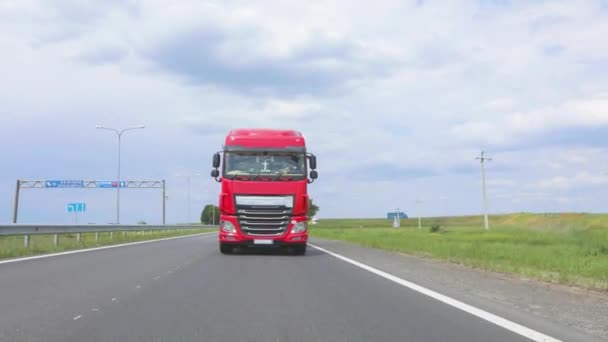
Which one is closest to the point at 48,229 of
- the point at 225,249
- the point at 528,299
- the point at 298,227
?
the point at 225,249

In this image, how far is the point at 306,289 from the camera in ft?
32.0

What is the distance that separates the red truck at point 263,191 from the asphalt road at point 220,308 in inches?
179

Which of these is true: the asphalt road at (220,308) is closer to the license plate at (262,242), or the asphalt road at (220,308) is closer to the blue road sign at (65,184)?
the license plate at (262,242)

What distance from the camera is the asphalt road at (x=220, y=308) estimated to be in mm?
6039

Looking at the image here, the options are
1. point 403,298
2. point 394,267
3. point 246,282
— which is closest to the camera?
point 403,298

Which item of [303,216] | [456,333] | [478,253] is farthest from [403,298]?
[478,253]

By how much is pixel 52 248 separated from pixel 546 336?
17.8 meters

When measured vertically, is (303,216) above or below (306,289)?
above

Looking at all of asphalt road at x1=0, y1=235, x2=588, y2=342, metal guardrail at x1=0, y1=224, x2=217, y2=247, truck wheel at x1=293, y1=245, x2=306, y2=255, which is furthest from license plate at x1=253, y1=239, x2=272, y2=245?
metal guardrail at x1=0, y1=224, x2=217, y2=247

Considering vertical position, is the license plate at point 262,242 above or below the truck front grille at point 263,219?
below

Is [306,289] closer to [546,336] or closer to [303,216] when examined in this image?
[546,336]

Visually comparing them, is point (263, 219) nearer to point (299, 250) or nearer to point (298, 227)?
point (298, 227)

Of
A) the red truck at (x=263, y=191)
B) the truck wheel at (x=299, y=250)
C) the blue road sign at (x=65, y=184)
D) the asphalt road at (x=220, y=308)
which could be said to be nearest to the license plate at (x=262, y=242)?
the red truck at (x=263, y=191)

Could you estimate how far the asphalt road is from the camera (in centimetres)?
604
